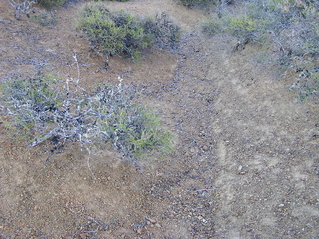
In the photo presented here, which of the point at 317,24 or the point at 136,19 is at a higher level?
the point at 317,24

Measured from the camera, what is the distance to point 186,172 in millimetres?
4887

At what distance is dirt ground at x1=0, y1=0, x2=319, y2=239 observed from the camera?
11.6ft

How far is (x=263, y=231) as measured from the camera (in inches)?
137

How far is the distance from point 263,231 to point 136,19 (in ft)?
22.8

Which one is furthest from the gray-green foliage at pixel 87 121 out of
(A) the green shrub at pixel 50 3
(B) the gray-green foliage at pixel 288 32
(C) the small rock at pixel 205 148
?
(A) the green shrub at pixel 50 3

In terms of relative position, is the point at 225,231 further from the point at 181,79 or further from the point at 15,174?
the point at 181,79

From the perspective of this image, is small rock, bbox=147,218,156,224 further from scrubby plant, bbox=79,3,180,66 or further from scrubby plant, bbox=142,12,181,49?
scrubby plant, bbox=142,12,181,49

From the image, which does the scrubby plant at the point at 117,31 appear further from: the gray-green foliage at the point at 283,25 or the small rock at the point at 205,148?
the small rock at the point at 205,148

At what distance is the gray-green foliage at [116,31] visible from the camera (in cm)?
757

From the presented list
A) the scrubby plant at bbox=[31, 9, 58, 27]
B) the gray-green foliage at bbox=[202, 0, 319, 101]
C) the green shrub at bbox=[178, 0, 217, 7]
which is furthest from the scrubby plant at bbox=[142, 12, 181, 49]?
the green shrub at bbox=[178, 0, 217, 7]

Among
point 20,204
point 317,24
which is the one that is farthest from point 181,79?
point 20,204

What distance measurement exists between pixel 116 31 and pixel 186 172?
4.39 meters

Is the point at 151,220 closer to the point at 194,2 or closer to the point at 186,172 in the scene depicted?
the point at 186,172

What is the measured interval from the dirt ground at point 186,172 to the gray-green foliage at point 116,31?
0.63 m
